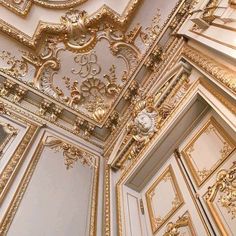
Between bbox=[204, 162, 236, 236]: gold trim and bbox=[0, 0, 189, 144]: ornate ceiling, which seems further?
bbox=[0, 0, 189, 144]: ornate ceiling

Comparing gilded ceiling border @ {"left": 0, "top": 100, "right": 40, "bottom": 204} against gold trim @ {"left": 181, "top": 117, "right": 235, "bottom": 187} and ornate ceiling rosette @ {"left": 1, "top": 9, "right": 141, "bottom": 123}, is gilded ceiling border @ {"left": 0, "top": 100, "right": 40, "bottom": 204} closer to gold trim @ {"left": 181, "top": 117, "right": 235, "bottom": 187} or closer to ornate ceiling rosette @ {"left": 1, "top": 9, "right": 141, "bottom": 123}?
ornate ceiling rosette @ {"left": 1, "top": 9, "right": 141, "bottom": 123}

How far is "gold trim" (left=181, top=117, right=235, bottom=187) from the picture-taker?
1868mm

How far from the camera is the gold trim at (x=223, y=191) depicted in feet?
5.29

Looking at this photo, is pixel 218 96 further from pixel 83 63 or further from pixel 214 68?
pixel 83 63

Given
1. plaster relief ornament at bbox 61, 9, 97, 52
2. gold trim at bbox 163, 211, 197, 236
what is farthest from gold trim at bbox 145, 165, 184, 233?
plaster relief ornament at bbox 61, 9, 97, 52

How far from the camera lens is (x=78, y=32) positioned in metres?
4.17

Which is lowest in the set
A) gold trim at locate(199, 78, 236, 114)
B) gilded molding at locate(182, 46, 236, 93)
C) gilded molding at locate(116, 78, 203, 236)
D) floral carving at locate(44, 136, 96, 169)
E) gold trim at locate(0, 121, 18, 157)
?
gold trim at locate(0, 121, 18, 157)

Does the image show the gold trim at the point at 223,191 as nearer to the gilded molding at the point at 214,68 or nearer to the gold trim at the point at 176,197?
the gold trim at the point at 176,197

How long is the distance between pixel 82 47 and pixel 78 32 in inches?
9.5

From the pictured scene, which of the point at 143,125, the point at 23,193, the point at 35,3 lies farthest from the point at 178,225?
the point at 35,3

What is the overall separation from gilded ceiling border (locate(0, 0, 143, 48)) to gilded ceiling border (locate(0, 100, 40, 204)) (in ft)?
4.22

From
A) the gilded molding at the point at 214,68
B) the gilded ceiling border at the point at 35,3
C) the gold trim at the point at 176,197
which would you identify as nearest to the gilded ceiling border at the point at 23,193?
the gold trim at the point at 176,197

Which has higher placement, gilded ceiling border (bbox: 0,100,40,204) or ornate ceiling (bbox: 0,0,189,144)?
ornate ceiling (bbox: 0,0,189,144)

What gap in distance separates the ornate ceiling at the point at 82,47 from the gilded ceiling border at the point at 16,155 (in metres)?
0.79
